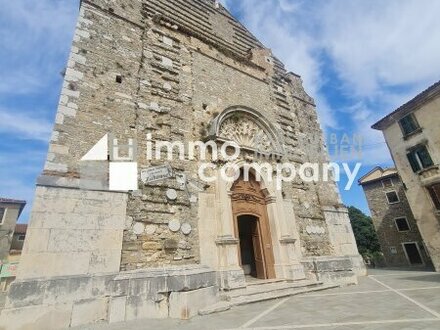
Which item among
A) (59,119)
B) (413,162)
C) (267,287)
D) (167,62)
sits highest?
(167,62)

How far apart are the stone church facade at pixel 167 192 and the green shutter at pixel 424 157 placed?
852 centimetres

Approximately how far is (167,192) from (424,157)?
634 inches

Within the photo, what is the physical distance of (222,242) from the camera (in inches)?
248

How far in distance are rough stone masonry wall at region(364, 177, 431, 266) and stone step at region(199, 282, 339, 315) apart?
60.1 feet

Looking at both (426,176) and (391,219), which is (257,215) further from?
(391,219)

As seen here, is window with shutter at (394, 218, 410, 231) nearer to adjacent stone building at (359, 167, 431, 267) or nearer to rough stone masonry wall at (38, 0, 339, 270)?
adjacent stone building at (359, 167, 431, 267)

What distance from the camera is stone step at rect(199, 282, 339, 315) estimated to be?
4.62m

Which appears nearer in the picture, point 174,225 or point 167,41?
point 174,225

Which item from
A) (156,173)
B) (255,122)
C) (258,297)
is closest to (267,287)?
(258,297)

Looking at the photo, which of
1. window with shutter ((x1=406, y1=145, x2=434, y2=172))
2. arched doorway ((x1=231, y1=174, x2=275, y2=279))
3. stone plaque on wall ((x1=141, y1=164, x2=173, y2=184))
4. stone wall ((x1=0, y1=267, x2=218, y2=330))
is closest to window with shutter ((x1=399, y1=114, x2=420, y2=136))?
window with shutter ((x1=406, y1=145, x2=434, y2=172))

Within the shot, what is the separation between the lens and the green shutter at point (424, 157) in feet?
48.7

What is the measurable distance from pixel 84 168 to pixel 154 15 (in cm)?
569

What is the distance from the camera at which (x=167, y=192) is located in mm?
6129

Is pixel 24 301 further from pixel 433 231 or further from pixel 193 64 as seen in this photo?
pixel 433 231
